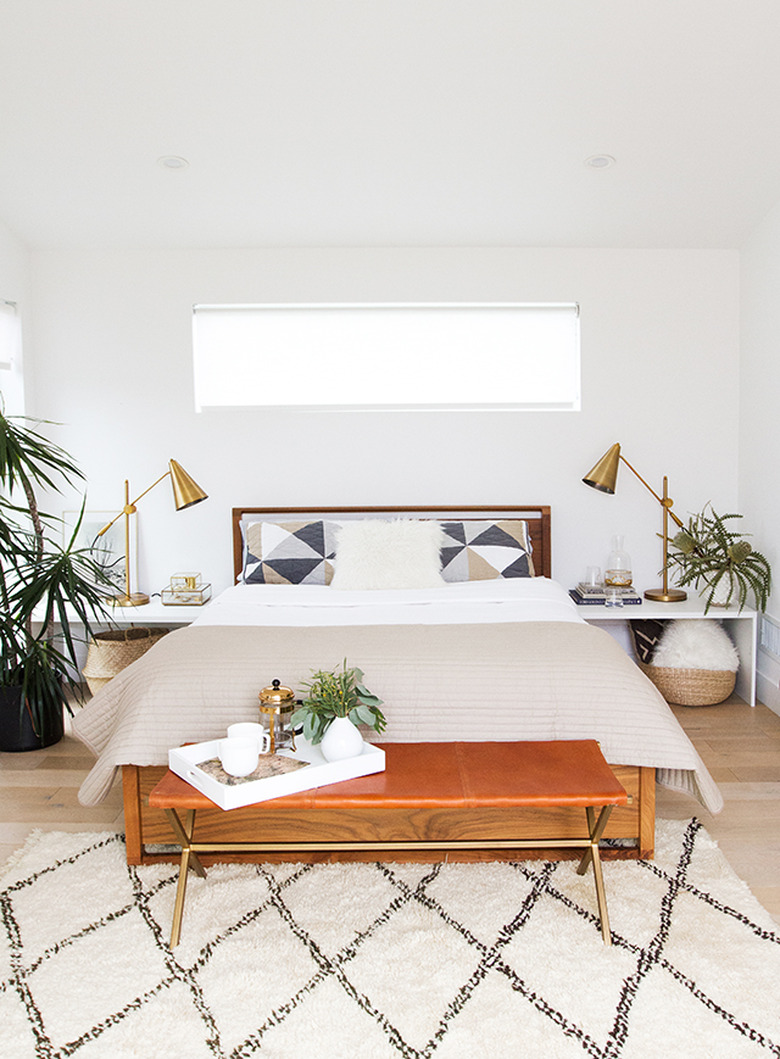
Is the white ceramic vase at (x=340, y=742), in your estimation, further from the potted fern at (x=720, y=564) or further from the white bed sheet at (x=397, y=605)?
the potted fern at (x=720, y=564)

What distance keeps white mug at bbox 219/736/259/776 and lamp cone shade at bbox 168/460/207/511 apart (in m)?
2.26

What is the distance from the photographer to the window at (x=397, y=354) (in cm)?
449

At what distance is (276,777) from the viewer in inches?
77.9

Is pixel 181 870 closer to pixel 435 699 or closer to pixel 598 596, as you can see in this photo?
pixel 435 699

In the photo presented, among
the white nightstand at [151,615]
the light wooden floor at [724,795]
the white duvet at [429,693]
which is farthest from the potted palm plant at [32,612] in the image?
the white duvet at [429,693]

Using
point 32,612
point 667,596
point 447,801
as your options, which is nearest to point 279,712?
point 447,801

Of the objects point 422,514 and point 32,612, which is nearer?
point 32,612

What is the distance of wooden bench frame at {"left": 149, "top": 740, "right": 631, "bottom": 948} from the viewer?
1970 mm

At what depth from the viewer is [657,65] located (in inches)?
114

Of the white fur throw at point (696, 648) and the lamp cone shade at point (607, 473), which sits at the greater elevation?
the lamp cone shade at point (607, 473)

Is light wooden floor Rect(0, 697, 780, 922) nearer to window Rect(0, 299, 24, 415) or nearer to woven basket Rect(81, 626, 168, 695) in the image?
woven basket Rect(81, 626, 168, 695)

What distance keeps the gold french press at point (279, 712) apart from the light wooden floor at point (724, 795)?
2.72 feet

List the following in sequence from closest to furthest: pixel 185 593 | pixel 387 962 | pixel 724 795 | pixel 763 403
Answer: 1. pixel 387 962
2. pixel 724 795
3. pixel 763 403
4. pixel 185 593

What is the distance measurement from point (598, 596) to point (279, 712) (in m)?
2.34
